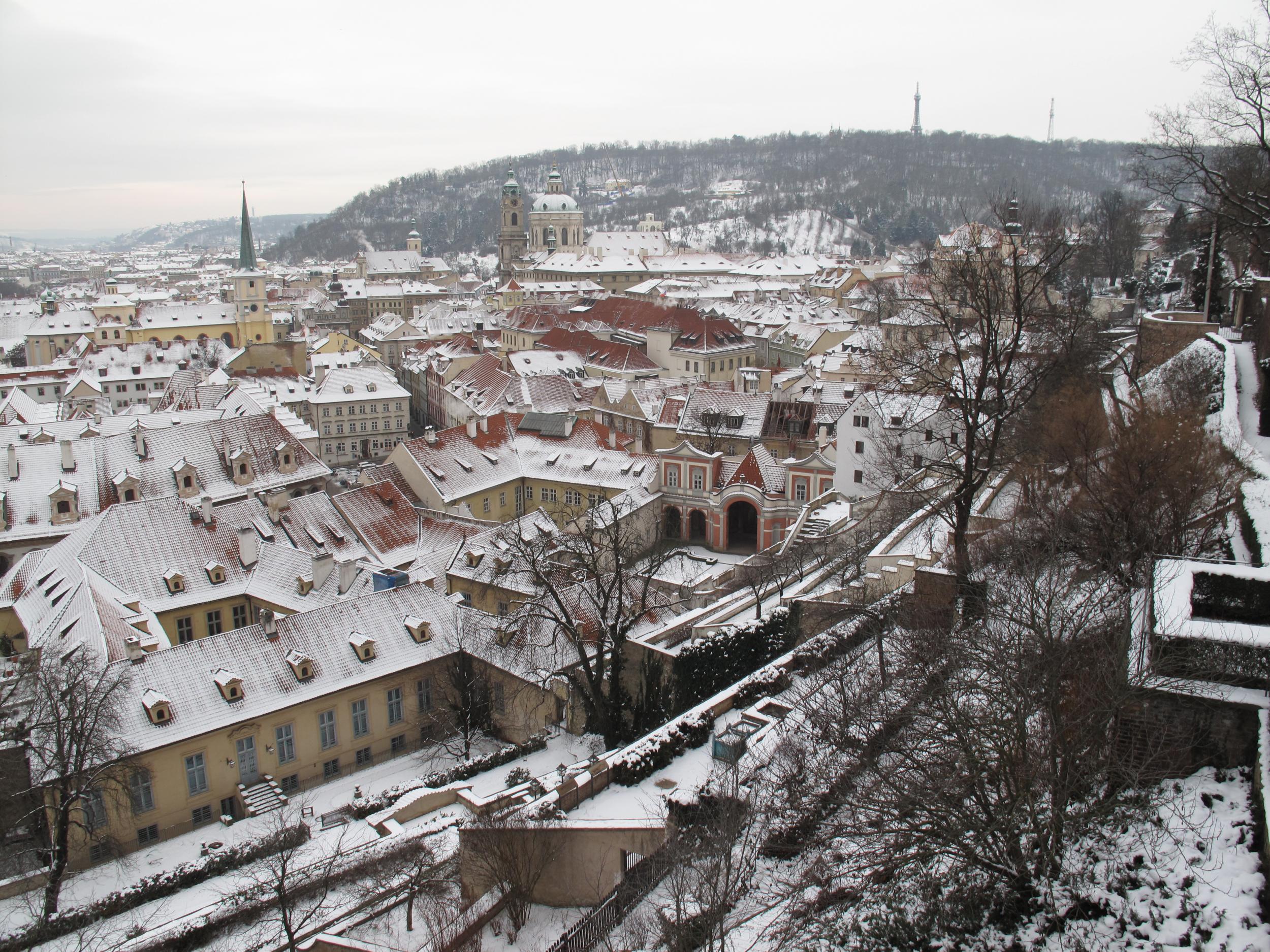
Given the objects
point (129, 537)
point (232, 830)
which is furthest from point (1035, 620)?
point (129, 537)

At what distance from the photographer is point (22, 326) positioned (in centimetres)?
11312

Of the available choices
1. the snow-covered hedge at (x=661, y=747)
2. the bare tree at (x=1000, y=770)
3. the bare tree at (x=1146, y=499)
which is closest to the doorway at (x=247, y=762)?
the snow-covered hedge at (x=661, y=747)

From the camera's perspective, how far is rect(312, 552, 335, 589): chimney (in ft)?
102

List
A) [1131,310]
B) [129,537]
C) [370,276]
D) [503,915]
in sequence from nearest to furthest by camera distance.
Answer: [503,915] < [129,537] < [1131,310] < [370,276]

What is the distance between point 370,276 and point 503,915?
151753mm

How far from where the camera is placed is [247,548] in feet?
107

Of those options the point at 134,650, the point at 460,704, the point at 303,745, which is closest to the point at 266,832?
the point at 303,745

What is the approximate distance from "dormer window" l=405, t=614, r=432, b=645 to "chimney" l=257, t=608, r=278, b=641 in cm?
352

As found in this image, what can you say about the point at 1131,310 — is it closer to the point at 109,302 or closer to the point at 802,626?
the point at 802,626

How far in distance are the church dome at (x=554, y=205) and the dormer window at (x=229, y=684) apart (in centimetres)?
14008

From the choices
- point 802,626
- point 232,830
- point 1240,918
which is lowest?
point 232,830

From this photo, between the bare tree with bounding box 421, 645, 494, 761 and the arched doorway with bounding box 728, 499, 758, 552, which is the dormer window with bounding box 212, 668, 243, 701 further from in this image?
the arched doorway with bounding box 728, 499, 758, 552

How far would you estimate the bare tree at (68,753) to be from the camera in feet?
61.6

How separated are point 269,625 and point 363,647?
8.23ft
